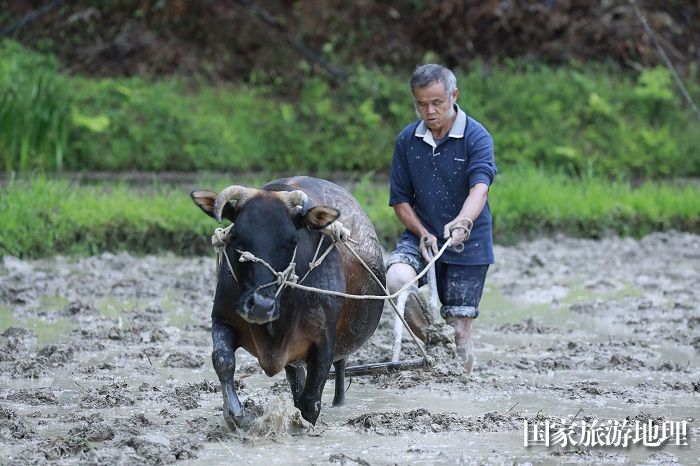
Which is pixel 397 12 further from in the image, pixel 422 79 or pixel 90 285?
pixel 422 79

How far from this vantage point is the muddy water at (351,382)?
505 cm

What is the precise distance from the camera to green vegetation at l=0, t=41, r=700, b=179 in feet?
48.8

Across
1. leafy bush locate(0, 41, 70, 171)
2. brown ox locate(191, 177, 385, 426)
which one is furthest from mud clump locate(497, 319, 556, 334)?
leafy bush locate(0, 41, 70, 171)

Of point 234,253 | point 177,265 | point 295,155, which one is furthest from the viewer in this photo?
point 295,155

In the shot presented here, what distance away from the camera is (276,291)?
5.03m

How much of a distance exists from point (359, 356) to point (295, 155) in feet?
27.6

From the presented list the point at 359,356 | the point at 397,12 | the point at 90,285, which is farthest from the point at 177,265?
the point at 397,12

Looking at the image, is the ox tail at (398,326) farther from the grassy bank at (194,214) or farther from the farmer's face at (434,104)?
the grassy bank at (194,214)

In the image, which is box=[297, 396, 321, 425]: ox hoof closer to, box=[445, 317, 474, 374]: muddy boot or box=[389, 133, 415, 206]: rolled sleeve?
box=[445, 317, 474, 374]: muddy boot

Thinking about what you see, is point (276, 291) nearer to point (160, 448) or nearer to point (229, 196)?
point (229, 196)

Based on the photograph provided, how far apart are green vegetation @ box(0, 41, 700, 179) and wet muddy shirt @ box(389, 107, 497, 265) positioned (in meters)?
7.86

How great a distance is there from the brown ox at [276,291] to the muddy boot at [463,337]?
3.05 ft

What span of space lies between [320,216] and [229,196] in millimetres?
401

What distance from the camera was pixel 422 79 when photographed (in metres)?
6.09
